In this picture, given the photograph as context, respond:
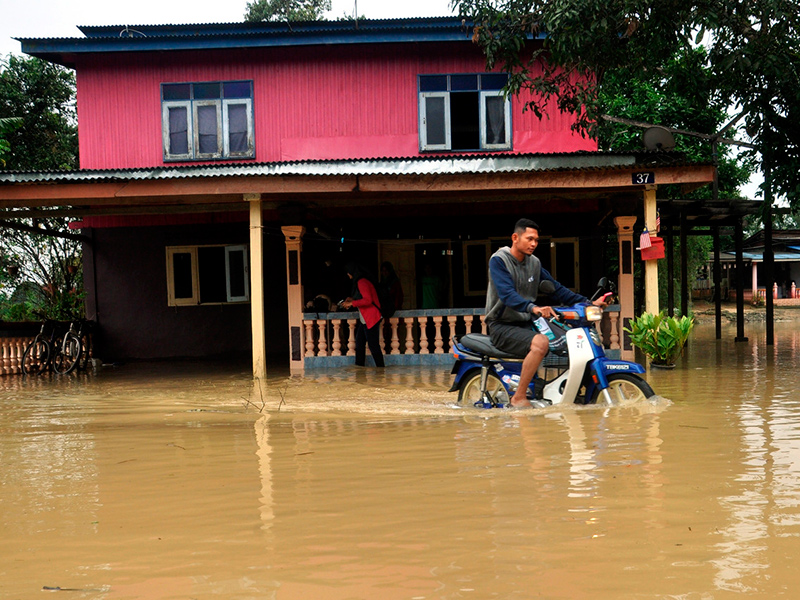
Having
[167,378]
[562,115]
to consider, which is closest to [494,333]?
[167,378]

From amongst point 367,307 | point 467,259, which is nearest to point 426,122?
point 467,259

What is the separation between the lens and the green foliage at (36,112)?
2159 centimetres

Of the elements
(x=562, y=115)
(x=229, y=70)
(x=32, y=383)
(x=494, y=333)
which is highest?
(x=229, y=70)

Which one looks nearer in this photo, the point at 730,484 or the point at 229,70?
the point at 730,484

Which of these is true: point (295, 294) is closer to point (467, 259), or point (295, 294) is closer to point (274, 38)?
point (467, 259)

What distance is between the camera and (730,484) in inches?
165

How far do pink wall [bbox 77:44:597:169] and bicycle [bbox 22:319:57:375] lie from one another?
3.35m

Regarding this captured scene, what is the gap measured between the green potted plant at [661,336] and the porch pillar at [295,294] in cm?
485

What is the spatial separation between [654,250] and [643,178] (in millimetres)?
1025

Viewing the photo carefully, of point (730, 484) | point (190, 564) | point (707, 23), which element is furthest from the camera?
point (707, 23)

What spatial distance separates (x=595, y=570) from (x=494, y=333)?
3.95 meters

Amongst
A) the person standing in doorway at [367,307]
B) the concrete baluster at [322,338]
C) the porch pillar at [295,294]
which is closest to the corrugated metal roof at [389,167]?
the porch pillar at [295,294]

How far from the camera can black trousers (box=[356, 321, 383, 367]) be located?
12211 millimetres

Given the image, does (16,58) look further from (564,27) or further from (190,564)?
(190,564)
